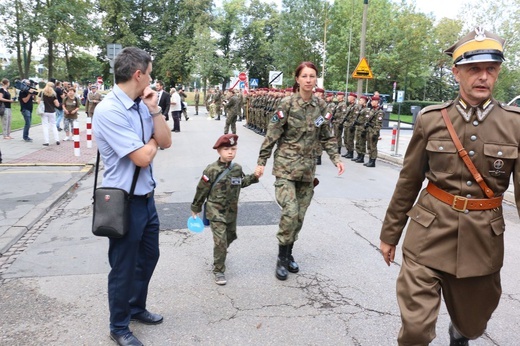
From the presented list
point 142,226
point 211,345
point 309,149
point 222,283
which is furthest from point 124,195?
point 309,149

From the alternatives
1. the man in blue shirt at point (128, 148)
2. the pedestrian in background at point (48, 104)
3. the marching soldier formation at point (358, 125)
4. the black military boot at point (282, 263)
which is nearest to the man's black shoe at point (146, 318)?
the man in blue shirt at point (128, 148)

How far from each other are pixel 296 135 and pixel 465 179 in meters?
2.25

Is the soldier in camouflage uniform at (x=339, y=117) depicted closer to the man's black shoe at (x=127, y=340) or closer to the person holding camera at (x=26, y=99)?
the person holding camera at (x=26, y=99)

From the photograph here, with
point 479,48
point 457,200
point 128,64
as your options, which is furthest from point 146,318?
point 479,48

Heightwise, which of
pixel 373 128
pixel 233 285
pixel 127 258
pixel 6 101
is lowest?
pixel 233 285

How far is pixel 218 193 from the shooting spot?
443 cm

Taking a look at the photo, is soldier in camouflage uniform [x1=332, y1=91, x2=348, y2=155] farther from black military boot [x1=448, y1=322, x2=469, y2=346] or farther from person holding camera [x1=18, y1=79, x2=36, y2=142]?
black military boot [x1=448, y1=322, x2=469, y2=346]

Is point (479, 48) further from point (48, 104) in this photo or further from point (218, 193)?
point (48, 104)

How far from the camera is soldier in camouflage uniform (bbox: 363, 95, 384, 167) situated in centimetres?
1228

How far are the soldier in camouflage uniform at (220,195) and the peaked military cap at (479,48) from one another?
7.58ft

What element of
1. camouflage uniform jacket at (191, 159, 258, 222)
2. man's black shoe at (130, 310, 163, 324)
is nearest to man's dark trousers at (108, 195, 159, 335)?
man's black shoe at (130, 310, 163, 324)

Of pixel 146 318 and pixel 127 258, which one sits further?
pixel 146 318

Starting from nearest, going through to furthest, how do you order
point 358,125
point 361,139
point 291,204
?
1. point 291,204
2. point 361,139
3. point 358,125

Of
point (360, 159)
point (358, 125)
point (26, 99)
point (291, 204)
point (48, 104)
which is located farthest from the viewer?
point (26, 99)
